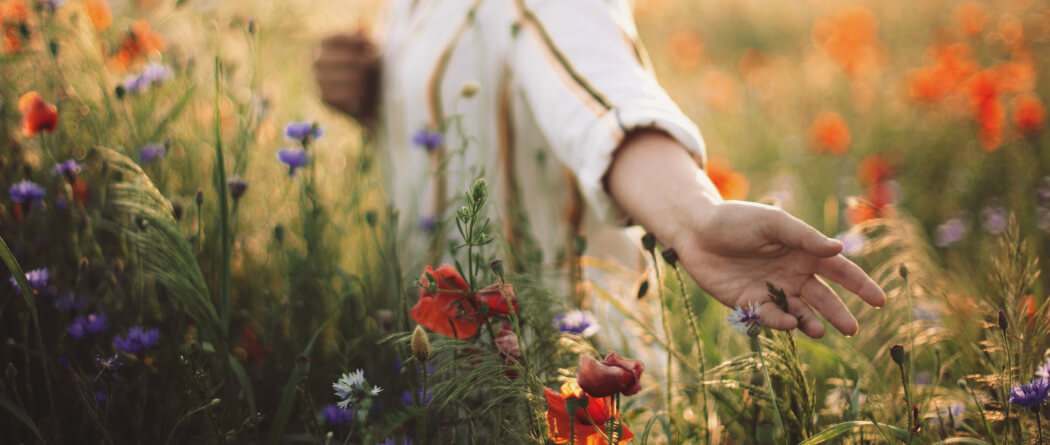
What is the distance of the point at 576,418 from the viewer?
69 cm

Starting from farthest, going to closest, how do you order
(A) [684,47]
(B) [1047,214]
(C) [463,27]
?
(A) [684,47] < (B) [1047,214] < (C) [463,27]

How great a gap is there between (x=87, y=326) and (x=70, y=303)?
6cm

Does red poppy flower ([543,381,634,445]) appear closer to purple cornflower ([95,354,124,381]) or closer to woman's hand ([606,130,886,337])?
woman's hand ([606,130,886,337])

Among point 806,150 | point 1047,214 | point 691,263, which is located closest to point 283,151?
point 691,263

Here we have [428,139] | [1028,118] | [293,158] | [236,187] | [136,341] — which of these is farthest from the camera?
[1028,118]

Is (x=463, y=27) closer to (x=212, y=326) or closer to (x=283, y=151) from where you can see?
(x=283, y=151)

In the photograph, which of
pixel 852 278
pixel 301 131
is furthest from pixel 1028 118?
pixel 301 131

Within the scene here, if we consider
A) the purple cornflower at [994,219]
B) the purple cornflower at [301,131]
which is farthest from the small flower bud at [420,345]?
the purple cornflower at [994,219]

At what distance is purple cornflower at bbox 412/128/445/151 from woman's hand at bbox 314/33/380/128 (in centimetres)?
25

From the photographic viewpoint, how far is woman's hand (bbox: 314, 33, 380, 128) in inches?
54.0

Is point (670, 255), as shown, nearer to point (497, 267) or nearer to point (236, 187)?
point (497, 267)

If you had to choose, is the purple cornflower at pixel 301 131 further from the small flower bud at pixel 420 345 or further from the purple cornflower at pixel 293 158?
the small flower bud at pixel 420 345

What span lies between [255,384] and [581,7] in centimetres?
77

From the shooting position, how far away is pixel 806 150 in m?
2.71
